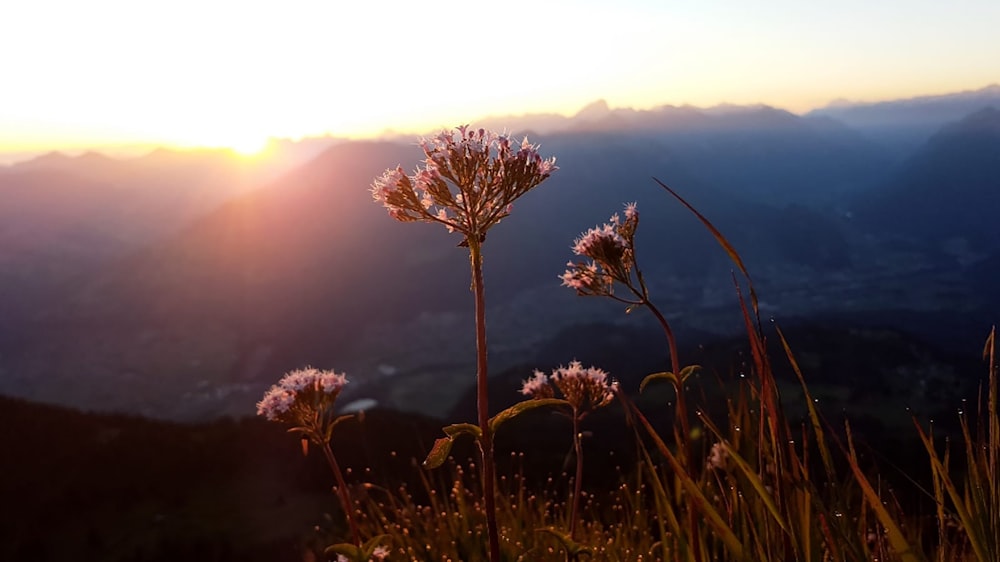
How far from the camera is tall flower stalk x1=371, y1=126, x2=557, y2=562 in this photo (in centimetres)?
329

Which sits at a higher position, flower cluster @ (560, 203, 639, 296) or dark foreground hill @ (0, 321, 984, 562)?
flower cluster @ (560, 203, 639, 296)

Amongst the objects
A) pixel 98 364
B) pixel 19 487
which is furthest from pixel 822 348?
pixel 98 364

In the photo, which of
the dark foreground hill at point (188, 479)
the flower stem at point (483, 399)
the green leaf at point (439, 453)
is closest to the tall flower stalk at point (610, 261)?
the dark foreground hill at point (188, 479)

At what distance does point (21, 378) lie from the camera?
173125mm

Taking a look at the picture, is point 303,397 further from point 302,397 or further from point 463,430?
point 463,430

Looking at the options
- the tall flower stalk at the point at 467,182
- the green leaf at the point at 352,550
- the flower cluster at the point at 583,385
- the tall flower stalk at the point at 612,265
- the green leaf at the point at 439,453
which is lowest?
the green leaf at the point at 352,550

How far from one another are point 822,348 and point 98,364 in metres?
175

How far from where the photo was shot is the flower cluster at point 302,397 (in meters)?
4.80

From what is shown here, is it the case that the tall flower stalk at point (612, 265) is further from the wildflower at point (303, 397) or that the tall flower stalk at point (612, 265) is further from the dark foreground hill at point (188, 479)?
the wildflower at point (303, 397)

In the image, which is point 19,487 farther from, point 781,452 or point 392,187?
point 781,452

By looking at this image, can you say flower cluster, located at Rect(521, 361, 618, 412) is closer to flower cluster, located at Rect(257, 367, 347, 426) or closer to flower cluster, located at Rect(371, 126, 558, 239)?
flower cluster, located at Rect(257, 367, 347, 426)

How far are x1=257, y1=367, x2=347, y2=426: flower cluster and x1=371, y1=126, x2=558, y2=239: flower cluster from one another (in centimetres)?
181

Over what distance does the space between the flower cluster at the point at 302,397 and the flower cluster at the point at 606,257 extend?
6.23ft

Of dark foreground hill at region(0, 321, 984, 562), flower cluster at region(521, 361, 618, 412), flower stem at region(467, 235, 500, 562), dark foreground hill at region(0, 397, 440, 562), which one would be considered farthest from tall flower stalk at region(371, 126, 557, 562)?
dark foreground hill at region(0, 397, 440, 562)
